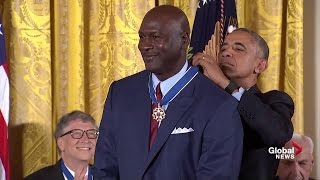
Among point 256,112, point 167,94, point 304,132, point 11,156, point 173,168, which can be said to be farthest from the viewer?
point 304,132

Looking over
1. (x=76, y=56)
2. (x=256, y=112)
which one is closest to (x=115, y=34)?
(x=76, y=56)

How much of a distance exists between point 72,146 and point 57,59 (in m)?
0.70

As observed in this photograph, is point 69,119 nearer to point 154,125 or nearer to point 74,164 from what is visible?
point 74,164

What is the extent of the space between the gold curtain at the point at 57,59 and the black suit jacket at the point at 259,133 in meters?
1.67

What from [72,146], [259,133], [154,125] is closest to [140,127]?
[154,125]

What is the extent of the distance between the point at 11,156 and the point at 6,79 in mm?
653

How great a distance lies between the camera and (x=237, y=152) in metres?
1.97

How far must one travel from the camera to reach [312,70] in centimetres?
434

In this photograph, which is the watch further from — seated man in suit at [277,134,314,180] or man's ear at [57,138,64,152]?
man's ear at [57,138,64,152]

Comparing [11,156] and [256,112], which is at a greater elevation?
[256,112]

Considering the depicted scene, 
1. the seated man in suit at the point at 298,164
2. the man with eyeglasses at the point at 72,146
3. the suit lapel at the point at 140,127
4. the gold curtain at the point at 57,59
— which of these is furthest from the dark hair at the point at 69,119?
the suit lapel at the point at 140,127

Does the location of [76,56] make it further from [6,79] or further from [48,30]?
[6,79]

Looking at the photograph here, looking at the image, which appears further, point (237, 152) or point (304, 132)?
point (304, 132)

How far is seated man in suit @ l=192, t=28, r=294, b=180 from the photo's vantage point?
2324 mm
